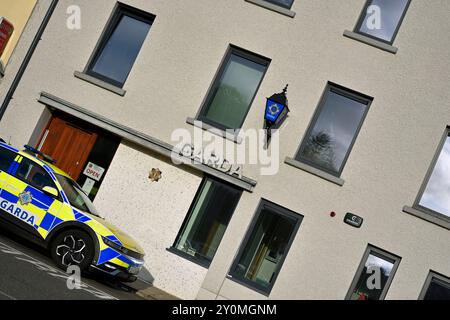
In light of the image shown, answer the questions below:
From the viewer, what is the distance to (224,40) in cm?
1427

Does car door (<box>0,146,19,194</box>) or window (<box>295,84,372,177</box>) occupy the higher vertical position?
window (<box>295,84,372,177</box>)

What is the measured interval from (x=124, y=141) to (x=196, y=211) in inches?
103

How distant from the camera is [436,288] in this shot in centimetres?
1255

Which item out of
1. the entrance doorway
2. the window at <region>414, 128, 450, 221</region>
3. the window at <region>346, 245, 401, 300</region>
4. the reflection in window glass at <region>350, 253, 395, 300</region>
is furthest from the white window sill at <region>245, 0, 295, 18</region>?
the reflection in window glass at <region>350, 253, 395, 300</region>

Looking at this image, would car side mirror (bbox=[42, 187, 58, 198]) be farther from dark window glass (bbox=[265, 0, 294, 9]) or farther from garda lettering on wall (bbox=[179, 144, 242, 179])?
dark window glass (bbox=[265, 0, 294, 9])

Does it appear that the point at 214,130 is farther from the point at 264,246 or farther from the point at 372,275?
the point at 372,275

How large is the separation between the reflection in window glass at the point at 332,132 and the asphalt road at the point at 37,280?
17.6 ft

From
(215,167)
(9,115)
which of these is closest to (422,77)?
(215,167)

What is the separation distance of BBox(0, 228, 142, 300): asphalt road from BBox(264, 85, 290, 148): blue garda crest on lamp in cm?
504

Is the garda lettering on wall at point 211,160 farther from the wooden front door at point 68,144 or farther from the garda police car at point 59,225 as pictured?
the garda police car at point 59,225

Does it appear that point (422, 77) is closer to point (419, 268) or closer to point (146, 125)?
point (419, 268)

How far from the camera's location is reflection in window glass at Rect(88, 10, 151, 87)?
15.0 m

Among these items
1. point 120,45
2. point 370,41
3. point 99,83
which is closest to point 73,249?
point 99,83

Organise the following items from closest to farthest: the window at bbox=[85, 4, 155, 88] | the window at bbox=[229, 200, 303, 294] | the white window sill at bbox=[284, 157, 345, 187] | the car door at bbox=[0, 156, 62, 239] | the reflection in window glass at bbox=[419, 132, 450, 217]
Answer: the car door at bbox=[0, 156, 62, 239]
the reflection in window glass at bbox=[419, 132, 450, 217]
the white window sill at bbox=[284, 157, 345, 187]
the window at bbox=[229, 200, 303, 294]
the window at bbox=[85, 4, 155, 88]
